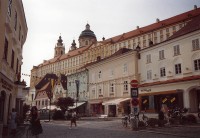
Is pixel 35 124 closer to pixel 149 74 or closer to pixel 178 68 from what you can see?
pixel 178 68

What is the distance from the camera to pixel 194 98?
28938mm

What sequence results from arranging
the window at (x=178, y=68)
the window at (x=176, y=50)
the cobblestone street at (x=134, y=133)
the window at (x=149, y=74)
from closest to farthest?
the cobblestone street at (x=134, y=133)
the window at (x=178, y=68)
the window at (x=176, y=50)
the window at (x=149, y=74)

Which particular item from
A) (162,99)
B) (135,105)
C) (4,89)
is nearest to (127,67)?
(162,99)

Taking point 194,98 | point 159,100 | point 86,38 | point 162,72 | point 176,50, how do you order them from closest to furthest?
point 194,98 → point 176,50 → point 159,100 → point 162,72 → point 86,38

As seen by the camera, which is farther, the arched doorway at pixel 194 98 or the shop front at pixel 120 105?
the shop front at pixel 120 105

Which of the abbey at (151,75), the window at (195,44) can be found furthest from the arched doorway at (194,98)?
the window at (195,44)

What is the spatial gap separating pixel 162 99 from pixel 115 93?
38.1ft

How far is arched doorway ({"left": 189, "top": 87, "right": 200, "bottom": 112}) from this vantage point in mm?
28544

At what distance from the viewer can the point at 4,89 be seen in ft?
53.1

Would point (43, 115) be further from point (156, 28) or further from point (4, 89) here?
point (156, 28)

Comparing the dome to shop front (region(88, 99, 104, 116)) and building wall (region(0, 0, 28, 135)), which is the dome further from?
building wall (region(0, 0, 28, 135))

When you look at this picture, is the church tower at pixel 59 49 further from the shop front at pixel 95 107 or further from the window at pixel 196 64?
the window at pixel 196 64

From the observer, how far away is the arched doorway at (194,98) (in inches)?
1124

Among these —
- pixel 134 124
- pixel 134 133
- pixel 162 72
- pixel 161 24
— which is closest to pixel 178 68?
pixel 162 72
